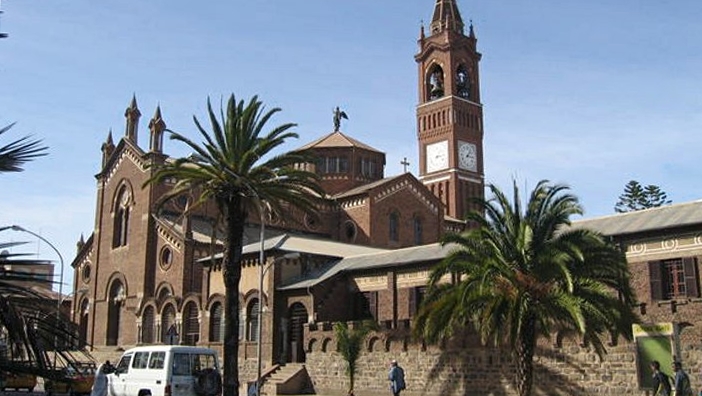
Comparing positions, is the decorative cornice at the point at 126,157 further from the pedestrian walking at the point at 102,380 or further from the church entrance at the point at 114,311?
the pedestrian walking at the point at 102,380

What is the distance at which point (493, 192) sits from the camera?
2477 centimetres

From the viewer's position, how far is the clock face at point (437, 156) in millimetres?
79688

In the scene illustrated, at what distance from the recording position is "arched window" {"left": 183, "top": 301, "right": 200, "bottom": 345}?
4697 centimetres

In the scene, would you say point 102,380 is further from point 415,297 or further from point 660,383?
point 415,297

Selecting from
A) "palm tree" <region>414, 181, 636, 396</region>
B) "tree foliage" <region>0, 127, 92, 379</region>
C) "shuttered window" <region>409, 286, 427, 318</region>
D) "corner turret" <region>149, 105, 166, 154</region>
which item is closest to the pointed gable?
"corner turret" <region>149, 105, 166, 154</region>

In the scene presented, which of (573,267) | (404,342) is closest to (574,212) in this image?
(573,267)

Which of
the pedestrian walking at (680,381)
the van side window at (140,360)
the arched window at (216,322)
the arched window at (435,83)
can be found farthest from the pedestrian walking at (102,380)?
the arched window at (435,83)

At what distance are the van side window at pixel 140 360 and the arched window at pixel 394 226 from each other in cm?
3692

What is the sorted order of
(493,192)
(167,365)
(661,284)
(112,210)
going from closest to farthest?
1. (167,365)
2. (493,192)
3. (661,284)
4. (112,210)

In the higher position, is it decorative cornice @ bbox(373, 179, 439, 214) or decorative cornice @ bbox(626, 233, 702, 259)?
decorative cornice @ bbox(373, 179, 439, 214)

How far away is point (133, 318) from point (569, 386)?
35657 millimetres

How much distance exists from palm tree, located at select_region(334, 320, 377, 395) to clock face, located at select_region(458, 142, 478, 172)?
45.4 metres

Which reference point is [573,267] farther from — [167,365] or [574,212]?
[167,365]

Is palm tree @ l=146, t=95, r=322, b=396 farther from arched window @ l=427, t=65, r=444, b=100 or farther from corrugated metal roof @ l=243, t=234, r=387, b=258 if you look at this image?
arched window @ l=427, t=65, r=444, b=100
